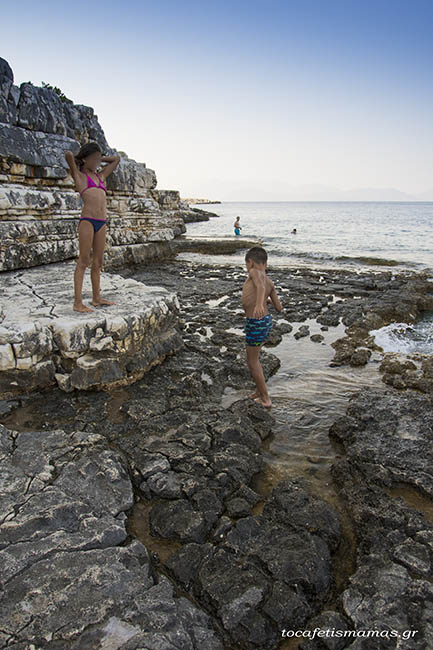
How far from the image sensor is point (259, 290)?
421cm

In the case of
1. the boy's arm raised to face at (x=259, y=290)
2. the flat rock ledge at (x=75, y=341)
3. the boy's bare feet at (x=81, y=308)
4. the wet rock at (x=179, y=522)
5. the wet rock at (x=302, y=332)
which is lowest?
the wet rock at (x=179, y=522)

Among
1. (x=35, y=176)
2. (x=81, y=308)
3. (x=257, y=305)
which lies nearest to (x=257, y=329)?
(x=257, y=305)

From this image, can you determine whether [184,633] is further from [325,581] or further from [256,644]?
[325,581]

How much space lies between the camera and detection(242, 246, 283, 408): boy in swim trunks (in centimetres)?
425

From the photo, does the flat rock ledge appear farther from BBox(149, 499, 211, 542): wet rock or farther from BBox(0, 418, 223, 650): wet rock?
BBox(149, 499, 211, 542): wet rock

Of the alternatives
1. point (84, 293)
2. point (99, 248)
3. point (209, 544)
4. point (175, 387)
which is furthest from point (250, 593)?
point (84, 293)

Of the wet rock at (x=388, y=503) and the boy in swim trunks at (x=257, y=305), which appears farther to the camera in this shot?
the boy in swim trunks at (x=257, y=305)

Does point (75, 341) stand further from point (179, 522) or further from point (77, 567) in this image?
point (77, 567)

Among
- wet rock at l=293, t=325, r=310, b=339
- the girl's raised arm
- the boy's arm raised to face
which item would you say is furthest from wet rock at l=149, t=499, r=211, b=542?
wet rock at l=293, t=325, r=310, b=339

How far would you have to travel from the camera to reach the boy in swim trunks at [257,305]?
425 centimetres

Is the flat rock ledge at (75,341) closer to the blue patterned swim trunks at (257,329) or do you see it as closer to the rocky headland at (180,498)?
the rocky headland at (180,498)

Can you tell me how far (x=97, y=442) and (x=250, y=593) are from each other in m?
1.88

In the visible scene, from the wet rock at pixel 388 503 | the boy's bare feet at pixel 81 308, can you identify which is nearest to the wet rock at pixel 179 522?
the wet rock at pixel 388 503

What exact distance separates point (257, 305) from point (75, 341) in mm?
2060
